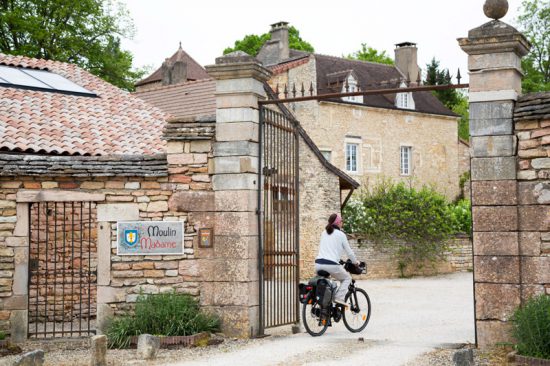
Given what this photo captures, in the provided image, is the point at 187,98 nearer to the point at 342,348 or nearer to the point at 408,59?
the point at 408,59

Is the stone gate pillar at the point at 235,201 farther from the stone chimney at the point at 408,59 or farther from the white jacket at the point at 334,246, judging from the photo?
the stone chimney at the point at 408,59

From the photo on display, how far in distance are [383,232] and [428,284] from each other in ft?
10.1

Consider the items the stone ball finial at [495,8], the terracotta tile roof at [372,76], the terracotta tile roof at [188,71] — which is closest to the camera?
the stone ball finial at [495,8]

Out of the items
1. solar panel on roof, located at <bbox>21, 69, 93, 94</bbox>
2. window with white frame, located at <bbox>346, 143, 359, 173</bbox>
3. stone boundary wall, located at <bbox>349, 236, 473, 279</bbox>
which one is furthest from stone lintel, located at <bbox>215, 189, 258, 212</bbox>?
window with white frame, located at <bbox>346, 143, 359, 173</bbox>

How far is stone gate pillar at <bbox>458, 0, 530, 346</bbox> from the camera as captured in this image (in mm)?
8516

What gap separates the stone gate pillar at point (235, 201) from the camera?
977cm

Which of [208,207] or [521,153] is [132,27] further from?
[521,153]

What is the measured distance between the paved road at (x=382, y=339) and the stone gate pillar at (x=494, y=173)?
0.96 meters

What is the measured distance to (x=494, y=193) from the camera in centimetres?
862

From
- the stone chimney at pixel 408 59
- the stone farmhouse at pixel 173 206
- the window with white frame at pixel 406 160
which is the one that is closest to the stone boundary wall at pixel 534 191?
the stone farmhouse at pixel 173 206

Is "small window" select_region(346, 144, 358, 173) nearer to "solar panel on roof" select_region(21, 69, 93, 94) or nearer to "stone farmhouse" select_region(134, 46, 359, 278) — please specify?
"stone farmhouse" select_region(134, 46, 359, 278)

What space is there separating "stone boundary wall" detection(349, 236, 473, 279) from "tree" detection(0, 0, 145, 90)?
13889 mm

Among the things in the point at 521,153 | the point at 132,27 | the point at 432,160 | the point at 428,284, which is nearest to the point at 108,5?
the point at 132,27

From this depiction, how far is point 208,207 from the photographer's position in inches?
391
